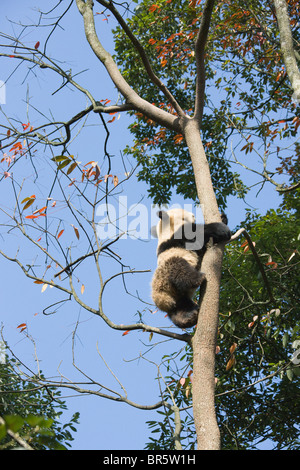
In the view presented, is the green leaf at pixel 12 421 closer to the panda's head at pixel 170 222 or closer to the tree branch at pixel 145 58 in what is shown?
the tree branch at pixel 145 58

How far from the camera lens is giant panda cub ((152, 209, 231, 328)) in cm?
404

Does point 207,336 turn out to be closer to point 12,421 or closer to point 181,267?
point 181,267

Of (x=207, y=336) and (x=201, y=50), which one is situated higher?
(x=201, y=50)

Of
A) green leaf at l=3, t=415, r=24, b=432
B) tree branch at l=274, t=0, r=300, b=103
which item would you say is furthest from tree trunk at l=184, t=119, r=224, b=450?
green leaf at l=3, t=415, r=24, b=432

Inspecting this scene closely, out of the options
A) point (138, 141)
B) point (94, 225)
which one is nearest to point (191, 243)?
point (94, 225)

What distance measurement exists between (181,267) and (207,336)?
1092mm

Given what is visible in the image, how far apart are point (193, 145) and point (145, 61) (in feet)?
3.19

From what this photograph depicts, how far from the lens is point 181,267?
425 cm

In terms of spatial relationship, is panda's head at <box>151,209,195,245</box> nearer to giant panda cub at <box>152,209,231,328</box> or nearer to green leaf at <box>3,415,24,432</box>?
giant panda cub at <box>152,209,231,328</box>

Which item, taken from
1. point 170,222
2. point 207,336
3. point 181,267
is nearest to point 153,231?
point 170,222

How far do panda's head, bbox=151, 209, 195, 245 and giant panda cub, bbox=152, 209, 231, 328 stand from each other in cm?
1

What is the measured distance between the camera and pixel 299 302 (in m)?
7.04

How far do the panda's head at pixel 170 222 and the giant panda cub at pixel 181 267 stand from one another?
13 mm

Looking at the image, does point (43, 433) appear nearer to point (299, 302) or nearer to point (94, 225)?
point (94, 225)
